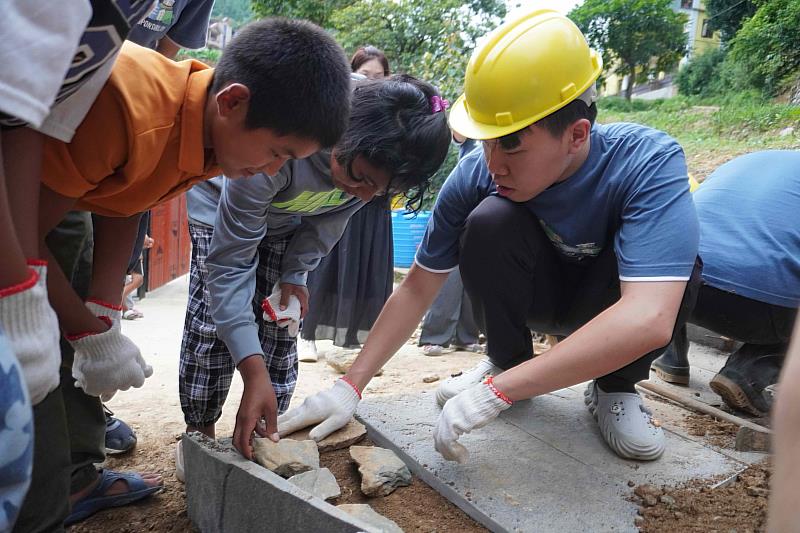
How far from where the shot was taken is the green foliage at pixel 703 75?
1050 centimetres

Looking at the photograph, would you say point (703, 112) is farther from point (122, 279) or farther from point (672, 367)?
point (122, 279)

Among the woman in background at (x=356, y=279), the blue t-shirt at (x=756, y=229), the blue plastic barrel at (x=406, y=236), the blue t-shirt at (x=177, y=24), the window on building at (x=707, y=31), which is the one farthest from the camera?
the window on building at (x=707, y=31)

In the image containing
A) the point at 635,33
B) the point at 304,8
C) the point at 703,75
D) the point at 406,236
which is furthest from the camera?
the point at 635,33

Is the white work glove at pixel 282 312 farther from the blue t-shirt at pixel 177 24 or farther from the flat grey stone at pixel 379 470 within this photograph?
the blue t-shirt at pixel 177 24

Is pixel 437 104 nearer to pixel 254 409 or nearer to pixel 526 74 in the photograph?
pixel 526 74

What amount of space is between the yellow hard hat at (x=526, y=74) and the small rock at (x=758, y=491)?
43.7 inches

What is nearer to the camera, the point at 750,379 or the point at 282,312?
the point at 282,312

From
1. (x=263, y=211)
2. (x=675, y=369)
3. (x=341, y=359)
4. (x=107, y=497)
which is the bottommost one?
(x=341, y=359)

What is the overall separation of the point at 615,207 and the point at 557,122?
31cm

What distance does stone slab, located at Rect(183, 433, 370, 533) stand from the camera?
1.27m

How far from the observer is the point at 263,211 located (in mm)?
1866

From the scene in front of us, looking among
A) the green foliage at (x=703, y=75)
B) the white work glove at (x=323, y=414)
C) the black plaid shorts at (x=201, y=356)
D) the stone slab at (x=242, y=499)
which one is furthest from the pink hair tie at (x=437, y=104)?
the green foliage at (x=703, y=75)

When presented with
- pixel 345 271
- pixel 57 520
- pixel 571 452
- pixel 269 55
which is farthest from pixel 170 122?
pixel 345 271

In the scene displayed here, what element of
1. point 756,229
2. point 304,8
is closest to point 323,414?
point 756,229
